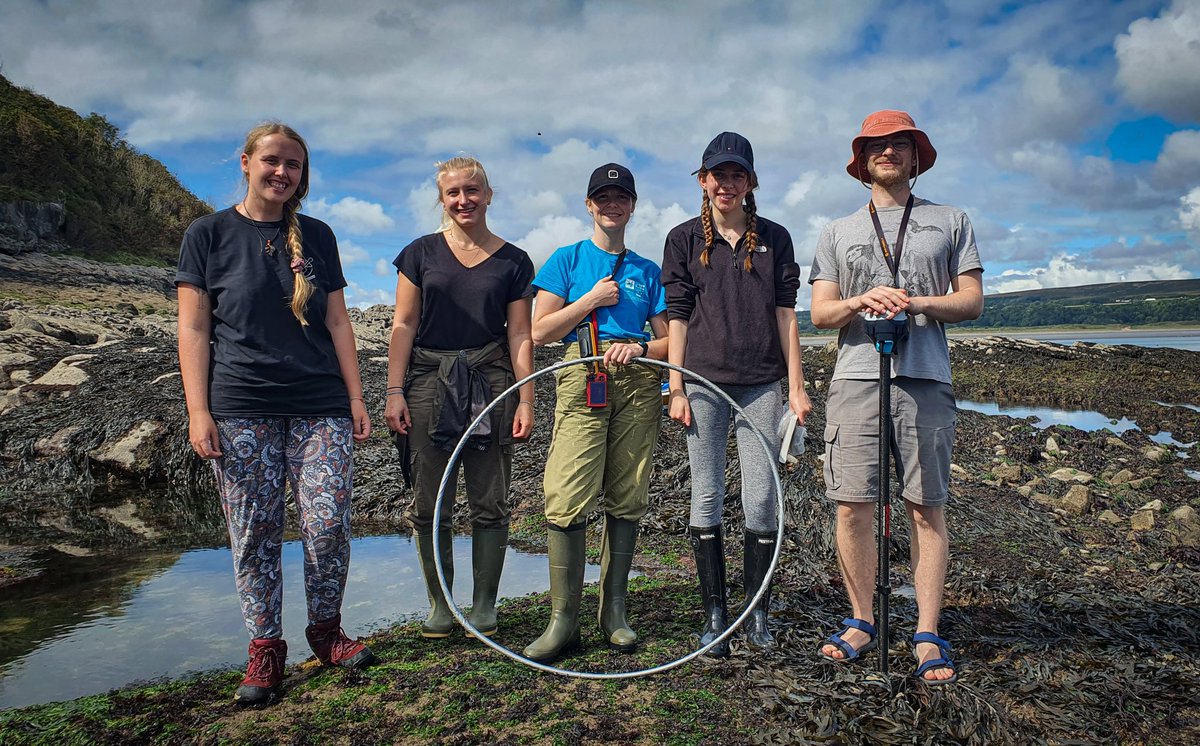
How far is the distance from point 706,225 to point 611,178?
0.53m

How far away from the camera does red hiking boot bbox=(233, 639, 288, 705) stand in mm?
3350

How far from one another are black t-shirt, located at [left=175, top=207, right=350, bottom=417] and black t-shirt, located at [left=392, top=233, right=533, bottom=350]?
1.98ft

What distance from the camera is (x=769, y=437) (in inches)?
152

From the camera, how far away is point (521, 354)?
408 centimetres

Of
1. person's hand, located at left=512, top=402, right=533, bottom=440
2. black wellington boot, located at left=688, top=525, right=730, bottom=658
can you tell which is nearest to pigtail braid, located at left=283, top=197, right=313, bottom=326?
person's hand, located at left=512, top=402, right=533, bottom=440

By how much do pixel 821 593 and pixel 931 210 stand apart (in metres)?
2.39

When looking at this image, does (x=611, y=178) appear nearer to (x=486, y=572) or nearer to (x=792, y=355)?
(x=792, y=355)

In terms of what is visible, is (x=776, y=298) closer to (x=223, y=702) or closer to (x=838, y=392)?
(x=838, y=392)

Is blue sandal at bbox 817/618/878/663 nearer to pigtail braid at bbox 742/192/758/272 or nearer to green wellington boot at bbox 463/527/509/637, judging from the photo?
green wellington boot at bbox 463/527/509/637

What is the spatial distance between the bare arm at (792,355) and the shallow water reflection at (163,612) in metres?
2.24

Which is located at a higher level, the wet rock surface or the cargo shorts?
the cargo shorts

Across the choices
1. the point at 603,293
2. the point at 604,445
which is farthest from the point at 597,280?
the point at 604,445

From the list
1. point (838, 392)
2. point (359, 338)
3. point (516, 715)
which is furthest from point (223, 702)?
point (359, 338)

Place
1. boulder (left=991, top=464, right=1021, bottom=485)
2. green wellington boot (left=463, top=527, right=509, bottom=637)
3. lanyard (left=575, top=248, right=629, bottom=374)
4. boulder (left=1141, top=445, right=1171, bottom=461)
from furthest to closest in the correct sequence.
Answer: boulder (left=1141, top=445, right=1171, bottom=461)
boulder (left=991, top=464, right=1021, bottom=485)
green wellington boot (left=463, top=527, right=509, bottom=637)
lanyard (left=575, top=248, right=629, bottom=374)
